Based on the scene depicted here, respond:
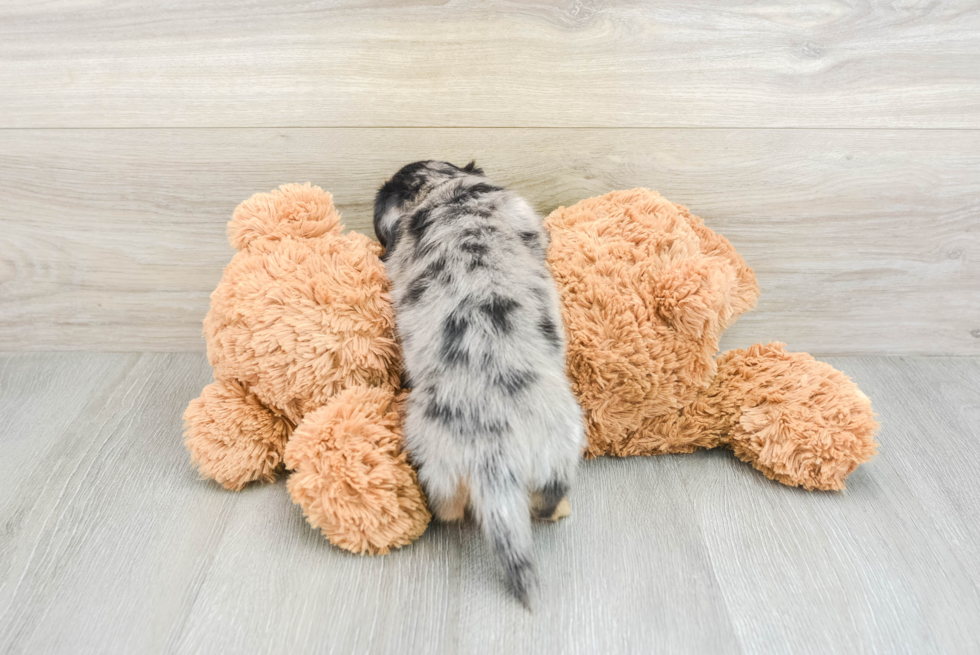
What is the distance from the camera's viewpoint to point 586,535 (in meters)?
0.90

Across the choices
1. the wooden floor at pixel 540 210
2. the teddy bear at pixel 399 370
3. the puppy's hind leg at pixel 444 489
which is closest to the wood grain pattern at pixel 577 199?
the wooden floor at pixel 540 210

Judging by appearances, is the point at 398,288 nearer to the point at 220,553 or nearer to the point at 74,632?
the point at 220,553

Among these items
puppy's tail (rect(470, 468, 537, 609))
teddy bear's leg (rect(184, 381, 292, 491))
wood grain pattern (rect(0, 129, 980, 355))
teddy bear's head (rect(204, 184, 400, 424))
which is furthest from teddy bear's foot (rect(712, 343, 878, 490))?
teddy bear's leg (rect(184, 381, 292, 491))

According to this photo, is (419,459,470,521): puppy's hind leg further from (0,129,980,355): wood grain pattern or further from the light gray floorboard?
(0,129,980,355): wood grain pattern

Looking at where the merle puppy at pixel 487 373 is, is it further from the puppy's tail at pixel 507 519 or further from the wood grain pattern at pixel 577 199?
the wood grain pattern at pixel 577 199

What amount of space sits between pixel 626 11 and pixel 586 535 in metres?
0.85

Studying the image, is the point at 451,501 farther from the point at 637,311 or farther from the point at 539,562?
the point at 637,311

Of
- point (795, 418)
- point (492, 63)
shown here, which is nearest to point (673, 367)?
point (795, 418)

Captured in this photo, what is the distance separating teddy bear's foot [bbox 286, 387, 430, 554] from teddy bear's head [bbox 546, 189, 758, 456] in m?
0.30

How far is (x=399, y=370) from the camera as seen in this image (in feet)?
3.15

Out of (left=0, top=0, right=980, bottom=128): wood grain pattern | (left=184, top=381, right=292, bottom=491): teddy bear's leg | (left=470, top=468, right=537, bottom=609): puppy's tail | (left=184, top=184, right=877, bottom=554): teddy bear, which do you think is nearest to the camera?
(left=470, top=468, right=537, bottom=609): puppy's tail

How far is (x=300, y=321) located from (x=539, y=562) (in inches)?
18.4

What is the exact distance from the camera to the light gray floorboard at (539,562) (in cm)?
76

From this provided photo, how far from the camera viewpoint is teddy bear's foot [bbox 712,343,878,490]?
3.14 feet
